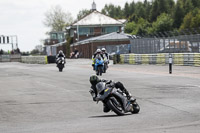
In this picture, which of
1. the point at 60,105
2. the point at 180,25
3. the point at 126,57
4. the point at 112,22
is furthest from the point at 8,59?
the point at 60,105

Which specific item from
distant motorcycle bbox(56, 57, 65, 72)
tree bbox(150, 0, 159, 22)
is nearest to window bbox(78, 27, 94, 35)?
tree bbox(150, 0, 159, 22)

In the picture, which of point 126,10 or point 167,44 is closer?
point 167,44

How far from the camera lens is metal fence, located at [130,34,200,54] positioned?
35188mm

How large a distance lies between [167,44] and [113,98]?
30.8 meters

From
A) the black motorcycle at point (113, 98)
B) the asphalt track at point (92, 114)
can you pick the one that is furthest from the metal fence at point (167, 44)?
the black motorcycle at point (113, 98)

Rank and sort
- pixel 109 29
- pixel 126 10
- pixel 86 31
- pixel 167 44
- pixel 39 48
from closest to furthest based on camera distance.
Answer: pixel 167 44 < pixel 86 31 < pixel 109 29 < pixel 39 48 < pixel 126 10

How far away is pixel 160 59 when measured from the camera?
36906 millimetres

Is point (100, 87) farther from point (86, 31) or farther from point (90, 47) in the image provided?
point (86, 31)

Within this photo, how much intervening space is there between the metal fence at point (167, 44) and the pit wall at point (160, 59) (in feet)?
4.42

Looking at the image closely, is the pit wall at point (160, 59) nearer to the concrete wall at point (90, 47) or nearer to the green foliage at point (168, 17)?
the concrete wall at point (90, 47)

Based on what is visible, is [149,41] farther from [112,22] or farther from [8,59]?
[112,22]

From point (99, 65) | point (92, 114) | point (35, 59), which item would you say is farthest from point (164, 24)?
point (92, 114)

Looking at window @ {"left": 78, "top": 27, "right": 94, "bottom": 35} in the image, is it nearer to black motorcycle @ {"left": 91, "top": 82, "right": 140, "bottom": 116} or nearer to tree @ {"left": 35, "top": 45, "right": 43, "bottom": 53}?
tree @ {"left": 35, "top": 45, "right": 43, "bottom": 53}

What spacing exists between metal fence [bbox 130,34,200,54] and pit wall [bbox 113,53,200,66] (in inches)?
53.0
